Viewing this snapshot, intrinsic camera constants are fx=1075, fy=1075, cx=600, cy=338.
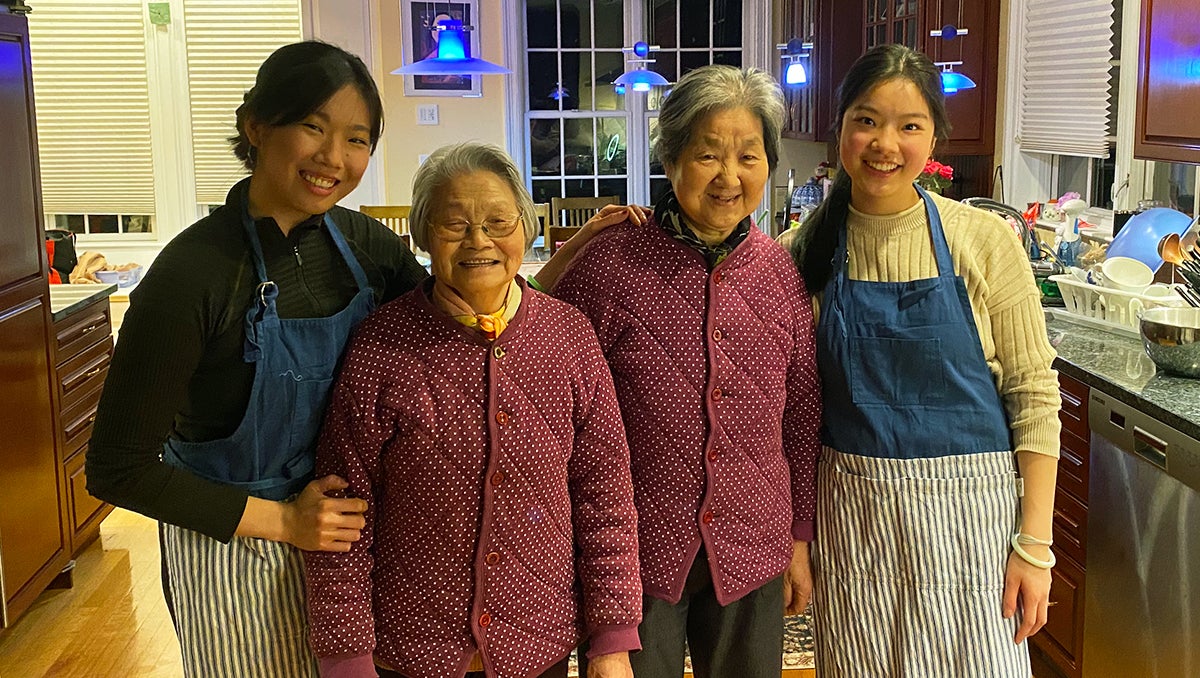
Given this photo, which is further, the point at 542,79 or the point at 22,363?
the point at 542,79

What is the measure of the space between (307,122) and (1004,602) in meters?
1.32

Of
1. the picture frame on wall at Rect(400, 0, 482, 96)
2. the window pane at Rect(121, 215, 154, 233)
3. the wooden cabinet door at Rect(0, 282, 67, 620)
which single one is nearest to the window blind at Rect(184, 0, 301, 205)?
the window pane at Rect(121, 215, 154, 233)

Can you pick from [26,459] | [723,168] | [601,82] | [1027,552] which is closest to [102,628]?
[26,459]

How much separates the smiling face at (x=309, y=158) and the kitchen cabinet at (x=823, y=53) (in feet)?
15.9

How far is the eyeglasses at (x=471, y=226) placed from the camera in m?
1.48

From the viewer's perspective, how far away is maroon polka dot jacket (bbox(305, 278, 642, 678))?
1461 mm

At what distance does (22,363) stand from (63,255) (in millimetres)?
1561

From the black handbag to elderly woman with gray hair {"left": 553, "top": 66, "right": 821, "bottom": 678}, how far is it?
12.3ft

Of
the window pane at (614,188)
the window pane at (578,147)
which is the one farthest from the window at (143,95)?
the window pane at (614,188)

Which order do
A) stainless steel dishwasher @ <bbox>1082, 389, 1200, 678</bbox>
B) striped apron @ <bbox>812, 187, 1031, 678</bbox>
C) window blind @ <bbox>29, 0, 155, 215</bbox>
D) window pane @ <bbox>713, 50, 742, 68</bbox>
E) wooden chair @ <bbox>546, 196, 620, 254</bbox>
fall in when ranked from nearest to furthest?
striped apron @ <bbox>812, 187, 1031, 678</bbox> < stainless steel dishwasher @ <bbox>1082, 389, 1200, 678</bbox> < window blind @ <bbox>29, 0, 155, 215</bbox> < wooden chair @ <bbox>546, 196, 620, 254</bbox> < window pane @ <bbox>713, 50, 742, 68</bbox>

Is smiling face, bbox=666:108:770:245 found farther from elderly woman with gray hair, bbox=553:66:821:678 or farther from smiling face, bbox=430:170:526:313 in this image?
→ smiling face, bbox=430:170:526:313

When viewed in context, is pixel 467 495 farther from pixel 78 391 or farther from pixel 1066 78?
pixel 1066 78

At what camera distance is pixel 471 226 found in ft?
4.86

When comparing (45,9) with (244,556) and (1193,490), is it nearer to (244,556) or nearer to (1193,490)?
(244,556)
